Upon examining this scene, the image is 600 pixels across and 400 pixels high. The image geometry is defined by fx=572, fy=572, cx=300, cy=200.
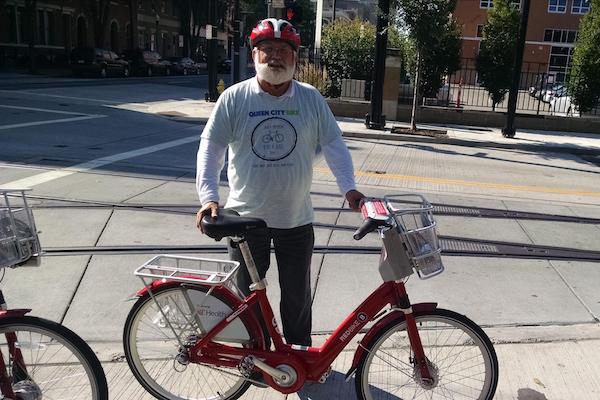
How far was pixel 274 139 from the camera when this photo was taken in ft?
9.15

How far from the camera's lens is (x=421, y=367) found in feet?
8.87

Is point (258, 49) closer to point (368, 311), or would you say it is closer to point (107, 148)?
point (368, 311)

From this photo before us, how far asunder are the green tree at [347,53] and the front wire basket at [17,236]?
687 inches

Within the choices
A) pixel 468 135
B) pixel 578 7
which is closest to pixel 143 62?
pixel 468 135

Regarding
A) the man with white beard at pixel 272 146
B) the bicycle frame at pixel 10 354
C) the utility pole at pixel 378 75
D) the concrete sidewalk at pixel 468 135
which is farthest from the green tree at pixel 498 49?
the bicycle frame at pixel 10 354

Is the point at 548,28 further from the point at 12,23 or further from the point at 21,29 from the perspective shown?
the point at 12,23

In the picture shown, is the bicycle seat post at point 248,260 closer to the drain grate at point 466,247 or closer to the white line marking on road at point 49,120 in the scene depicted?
the drain grate at point 466,247

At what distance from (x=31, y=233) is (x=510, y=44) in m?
17.6

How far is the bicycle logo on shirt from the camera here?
278 cm

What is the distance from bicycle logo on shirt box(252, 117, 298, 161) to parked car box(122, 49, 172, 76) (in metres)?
38.0

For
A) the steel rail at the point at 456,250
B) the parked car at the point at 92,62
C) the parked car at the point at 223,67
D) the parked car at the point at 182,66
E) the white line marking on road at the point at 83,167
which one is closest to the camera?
the steel rail at the point at 456,250

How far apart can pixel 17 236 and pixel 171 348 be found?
3.07ft

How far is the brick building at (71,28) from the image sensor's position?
37.3 m

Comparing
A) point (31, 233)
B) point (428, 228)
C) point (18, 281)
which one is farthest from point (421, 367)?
point (18, 281)
